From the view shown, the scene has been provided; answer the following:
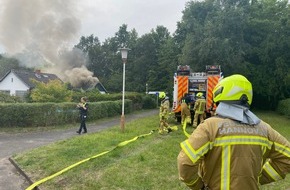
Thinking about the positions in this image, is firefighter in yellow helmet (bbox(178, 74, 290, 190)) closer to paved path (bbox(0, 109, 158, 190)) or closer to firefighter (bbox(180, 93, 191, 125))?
paved path (bbox(0, 109, 158, 190))

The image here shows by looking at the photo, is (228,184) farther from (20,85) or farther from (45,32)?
(20,85)

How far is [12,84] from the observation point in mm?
38531

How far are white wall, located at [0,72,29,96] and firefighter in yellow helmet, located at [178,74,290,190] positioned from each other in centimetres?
3813

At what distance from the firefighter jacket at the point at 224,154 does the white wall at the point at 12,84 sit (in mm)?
38148

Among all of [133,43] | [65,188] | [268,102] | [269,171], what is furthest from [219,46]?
[133,43]

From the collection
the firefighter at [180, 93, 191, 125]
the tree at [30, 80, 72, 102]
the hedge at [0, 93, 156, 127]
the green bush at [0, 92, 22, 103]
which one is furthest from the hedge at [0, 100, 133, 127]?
the firefighter at [180, 93, 191, 125]

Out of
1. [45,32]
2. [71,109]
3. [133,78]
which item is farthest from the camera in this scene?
[133,78]

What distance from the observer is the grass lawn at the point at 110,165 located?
20.1 feet

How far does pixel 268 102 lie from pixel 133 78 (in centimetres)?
2603

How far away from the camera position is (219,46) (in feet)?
86.4

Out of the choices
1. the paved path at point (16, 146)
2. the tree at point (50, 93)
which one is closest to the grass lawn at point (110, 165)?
the paved path at point (16, 146)

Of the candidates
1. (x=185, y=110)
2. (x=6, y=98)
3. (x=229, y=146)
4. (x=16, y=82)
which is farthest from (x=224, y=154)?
(x=16, y=82)

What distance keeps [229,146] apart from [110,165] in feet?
18.1

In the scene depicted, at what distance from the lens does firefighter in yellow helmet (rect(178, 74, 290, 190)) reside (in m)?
2.16
